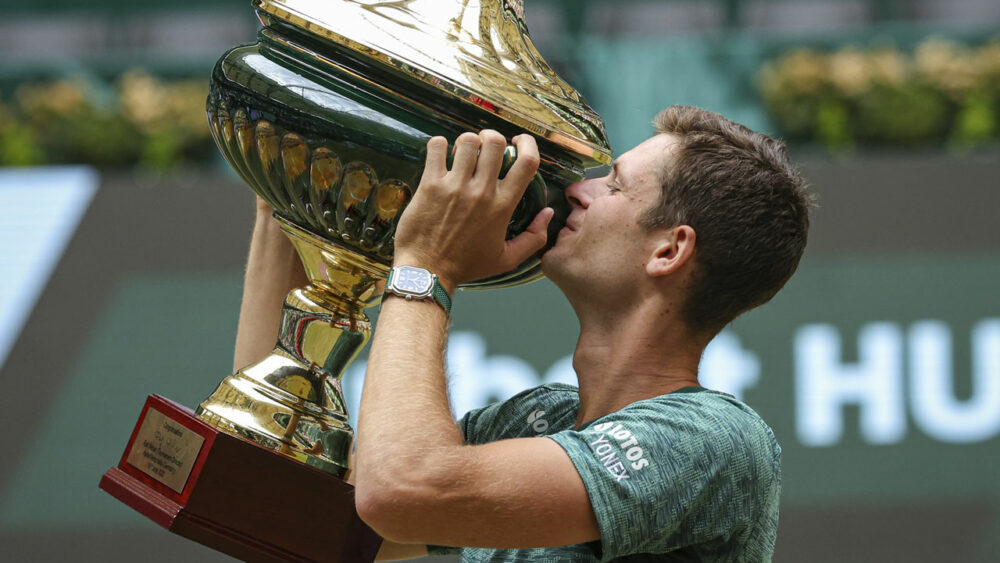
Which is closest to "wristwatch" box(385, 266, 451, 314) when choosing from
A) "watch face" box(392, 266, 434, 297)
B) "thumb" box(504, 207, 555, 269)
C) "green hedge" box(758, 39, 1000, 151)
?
"watch face" box(392, 266, 434, 297)

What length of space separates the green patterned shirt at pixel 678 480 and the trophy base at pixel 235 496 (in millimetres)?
245

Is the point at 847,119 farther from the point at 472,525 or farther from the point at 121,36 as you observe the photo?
the point at 472,525

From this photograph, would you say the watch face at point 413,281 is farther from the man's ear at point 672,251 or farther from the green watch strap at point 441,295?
the man's ear at point 672,251

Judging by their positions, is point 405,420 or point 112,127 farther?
point 112,127

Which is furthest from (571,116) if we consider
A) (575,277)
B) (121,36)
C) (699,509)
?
(121,36)

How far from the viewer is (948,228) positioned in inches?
143

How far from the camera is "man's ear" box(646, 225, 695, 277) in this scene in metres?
1.34

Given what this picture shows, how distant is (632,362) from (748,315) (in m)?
2.33

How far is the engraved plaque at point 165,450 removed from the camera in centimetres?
121

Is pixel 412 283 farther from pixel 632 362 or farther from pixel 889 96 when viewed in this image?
pixel 889 96

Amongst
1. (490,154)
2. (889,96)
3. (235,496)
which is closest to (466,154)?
(490,154)

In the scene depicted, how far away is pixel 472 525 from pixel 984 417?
9.32ft

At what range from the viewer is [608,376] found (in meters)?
1.39

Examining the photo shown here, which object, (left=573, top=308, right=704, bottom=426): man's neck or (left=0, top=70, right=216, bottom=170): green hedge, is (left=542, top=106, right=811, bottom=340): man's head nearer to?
(left=573, top=308, right=704, bottom=426): man's neck
